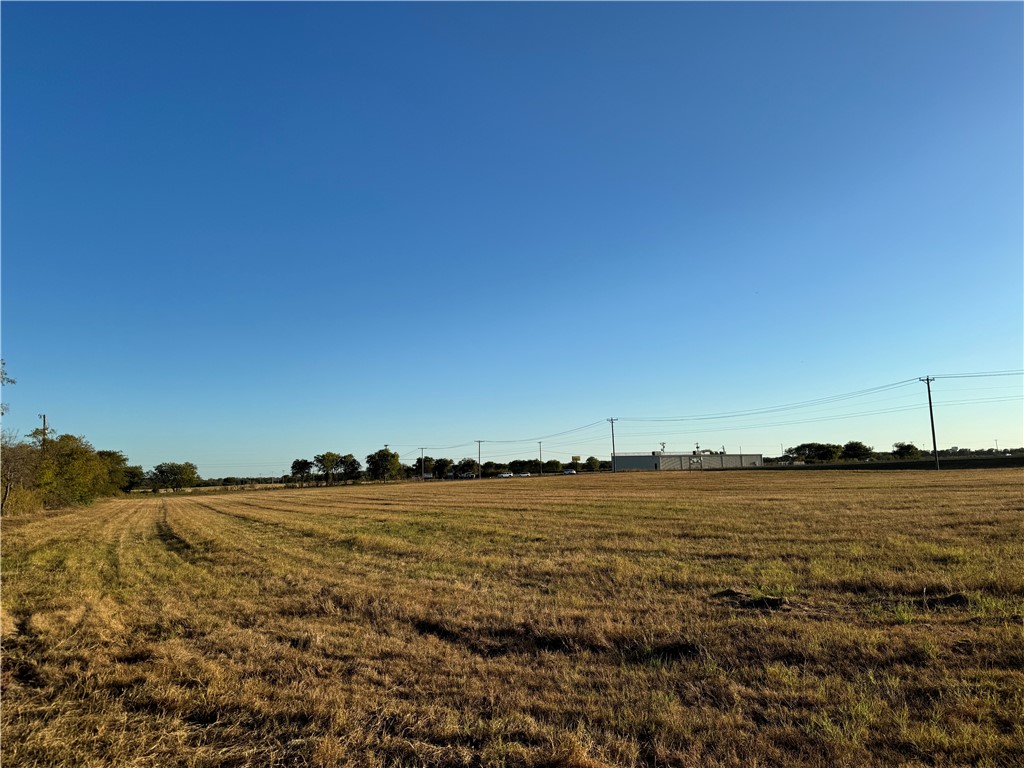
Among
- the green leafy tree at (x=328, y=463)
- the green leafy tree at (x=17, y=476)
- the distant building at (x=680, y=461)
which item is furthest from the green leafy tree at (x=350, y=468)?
the green leafy tree at (x=17, y=476)

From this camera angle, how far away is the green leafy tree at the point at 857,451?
183m

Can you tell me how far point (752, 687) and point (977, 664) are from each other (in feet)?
9.07

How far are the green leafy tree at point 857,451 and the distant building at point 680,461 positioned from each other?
98.8 ft

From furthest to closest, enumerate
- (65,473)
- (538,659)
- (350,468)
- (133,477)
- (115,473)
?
(350,468) → (133,477) → (115,473) → (65,473) → (538,659)

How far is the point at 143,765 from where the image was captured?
16.3 ft

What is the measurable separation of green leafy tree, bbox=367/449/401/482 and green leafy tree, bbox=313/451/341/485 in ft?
33.7

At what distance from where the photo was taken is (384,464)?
168875 mm

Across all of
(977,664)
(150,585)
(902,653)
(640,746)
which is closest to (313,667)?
(640,746)

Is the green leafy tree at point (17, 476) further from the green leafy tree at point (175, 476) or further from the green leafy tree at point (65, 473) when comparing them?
the green leafy tree at point (175, 476)

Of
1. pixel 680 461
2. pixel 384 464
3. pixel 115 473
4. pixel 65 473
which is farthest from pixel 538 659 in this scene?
pixel 680 461

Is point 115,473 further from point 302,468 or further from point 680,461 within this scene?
point 680,461

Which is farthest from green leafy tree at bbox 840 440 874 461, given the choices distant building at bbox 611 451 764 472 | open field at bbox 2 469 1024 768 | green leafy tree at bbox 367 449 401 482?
open field at bbox 2 469 1024 768

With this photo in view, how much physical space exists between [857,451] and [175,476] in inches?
8374

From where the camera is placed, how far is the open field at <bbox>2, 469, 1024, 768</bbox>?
5184mm
